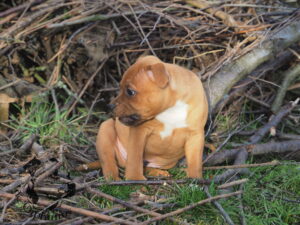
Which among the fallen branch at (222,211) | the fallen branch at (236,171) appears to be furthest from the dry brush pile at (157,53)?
the fallen branch at (222,211)

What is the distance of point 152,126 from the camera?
3904mm

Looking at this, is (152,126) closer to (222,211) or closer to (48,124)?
(222,211)

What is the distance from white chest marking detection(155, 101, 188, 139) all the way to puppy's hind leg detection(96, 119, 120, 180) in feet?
2.24

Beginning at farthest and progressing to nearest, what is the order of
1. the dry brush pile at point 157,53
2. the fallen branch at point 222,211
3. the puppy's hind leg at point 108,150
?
the dry brush pile at point 157,53 → the puppy's hind leg at point 108,150 → the fallen branch at point 222,211

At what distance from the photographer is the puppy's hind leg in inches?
163

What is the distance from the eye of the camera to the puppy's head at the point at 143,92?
139 inches

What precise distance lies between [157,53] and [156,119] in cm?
187

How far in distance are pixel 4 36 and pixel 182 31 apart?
2.15 m

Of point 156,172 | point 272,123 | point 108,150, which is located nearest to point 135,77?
point 108,150

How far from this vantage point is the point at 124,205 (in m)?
2.98

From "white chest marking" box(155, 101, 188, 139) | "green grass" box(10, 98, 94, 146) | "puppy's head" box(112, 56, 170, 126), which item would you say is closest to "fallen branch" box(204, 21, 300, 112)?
"white chest marking" box(155, 101, 188, 139)

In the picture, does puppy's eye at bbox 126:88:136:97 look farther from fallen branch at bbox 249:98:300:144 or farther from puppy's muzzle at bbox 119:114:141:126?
fallen branch at bbox 249:98:300:144

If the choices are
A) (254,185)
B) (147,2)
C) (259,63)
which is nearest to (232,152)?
(254,185)

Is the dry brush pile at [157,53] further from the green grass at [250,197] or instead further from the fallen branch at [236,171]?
the green grass at [250,197]
